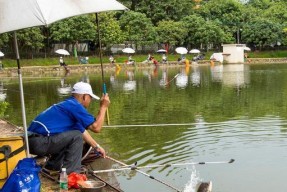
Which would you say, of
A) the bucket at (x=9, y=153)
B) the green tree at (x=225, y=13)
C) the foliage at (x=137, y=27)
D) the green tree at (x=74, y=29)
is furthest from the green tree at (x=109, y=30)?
the bucket at (x=9, y=153)

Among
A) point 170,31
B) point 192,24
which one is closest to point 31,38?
point 170,31

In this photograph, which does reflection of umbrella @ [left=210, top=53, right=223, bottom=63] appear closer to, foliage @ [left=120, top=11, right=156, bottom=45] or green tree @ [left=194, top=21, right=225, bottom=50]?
green tree @ [left=194, top=21, right=225, bottom=50]

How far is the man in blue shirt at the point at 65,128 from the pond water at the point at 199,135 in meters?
1.03

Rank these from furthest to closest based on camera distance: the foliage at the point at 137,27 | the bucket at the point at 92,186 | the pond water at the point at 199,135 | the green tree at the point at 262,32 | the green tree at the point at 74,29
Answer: the green tree at the point at 262,32
the foliage at the point at 137,27
the green tree at the point at 74,29
the pond water at the point at 199,135
the bucket at the point at 92,186

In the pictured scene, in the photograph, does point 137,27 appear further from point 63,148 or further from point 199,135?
point 63,148

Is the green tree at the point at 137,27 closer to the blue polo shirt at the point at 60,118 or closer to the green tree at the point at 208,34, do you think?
the green tree at the point at 208,34

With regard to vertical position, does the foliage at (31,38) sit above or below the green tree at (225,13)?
below

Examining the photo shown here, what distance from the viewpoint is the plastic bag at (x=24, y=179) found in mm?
4281

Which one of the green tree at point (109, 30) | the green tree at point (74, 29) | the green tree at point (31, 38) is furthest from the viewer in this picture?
the green tree at point (109, 30)

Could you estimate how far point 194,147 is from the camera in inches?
361

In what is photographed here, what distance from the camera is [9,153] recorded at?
4.91m

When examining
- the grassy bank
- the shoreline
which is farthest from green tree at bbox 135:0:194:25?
the shoreline

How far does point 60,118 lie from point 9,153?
0.70 metres

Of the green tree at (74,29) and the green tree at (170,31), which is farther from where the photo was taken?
the green tree at (170,31)
